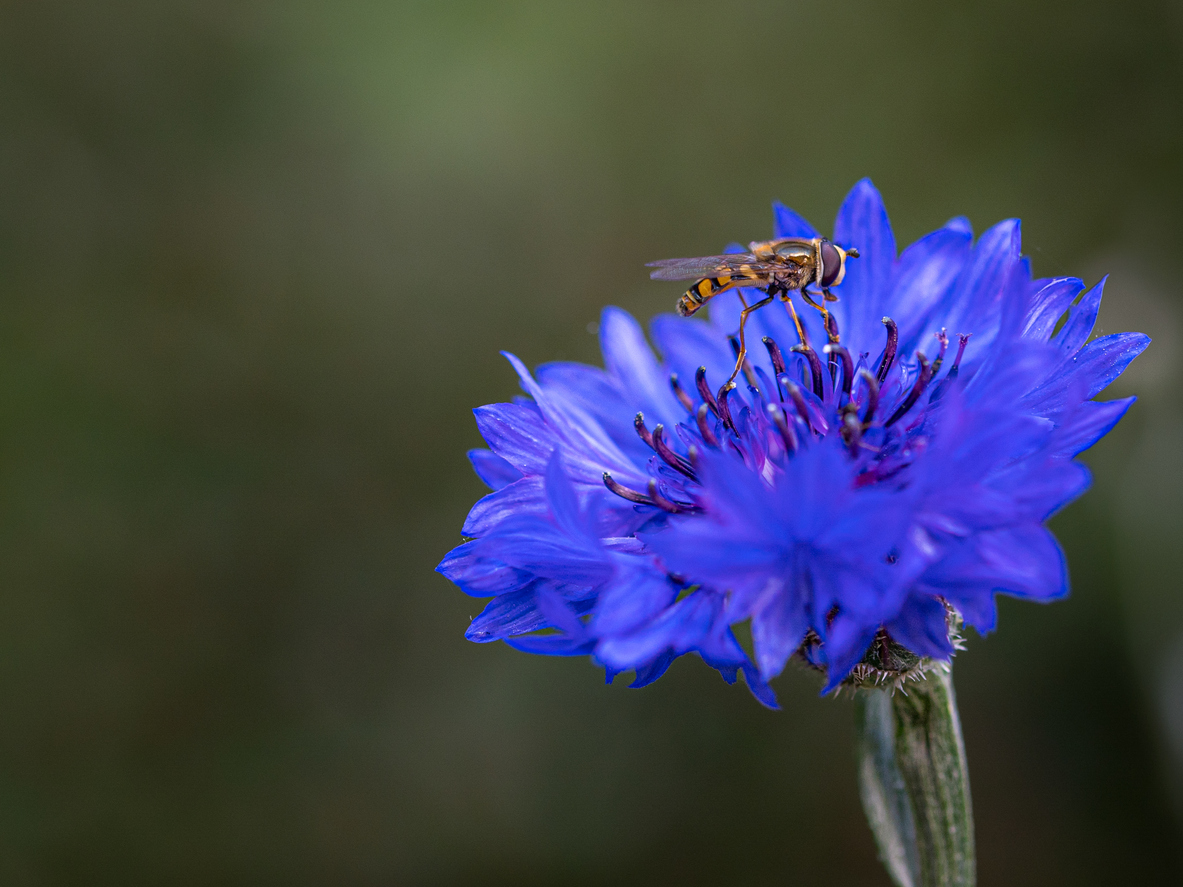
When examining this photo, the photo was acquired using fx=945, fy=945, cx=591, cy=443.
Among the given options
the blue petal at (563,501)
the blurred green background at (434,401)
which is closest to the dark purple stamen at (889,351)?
the blue petal at (563,501)

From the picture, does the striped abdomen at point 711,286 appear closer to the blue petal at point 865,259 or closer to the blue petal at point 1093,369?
the blue petal at point 865,259

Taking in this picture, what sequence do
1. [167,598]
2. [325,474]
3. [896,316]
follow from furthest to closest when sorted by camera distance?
[325,474] < [167,598] < [896,316]

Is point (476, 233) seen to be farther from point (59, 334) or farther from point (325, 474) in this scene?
point (59, 334)

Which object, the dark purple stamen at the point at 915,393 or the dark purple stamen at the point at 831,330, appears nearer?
the dark purple stamen at the point at 915,393

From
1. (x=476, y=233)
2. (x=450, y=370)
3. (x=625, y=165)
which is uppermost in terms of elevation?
(x=625, y=165)

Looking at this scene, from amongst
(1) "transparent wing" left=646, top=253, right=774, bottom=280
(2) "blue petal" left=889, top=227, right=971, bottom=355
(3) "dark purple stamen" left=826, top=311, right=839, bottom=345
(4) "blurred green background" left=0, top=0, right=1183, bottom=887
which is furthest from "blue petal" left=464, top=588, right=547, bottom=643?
(4) "blurred green background" left=0, top=0, right=1183, bottom=887

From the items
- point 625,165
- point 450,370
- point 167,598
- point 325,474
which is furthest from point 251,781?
point 625,165

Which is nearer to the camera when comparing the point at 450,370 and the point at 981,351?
the point at 981,351

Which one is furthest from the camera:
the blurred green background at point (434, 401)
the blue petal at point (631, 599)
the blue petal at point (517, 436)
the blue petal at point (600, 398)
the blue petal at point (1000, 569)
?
the blurred green background at point (434, 401)

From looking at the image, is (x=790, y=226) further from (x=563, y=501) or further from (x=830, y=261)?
(x=563, y=501)
